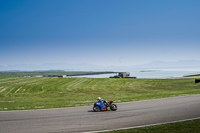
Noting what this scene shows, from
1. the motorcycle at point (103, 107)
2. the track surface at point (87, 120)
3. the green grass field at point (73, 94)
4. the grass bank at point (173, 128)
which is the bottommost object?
the green grass field at point (73, 94)

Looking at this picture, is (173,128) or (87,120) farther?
(87,120)

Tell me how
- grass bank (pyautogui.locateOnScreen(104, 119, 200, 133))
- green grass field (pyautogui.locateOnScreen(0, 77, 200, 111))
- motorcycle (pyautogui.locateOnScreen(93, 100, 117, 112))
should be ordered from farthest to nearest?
green grass field (pyautogui.locateOnScreen(0, 77, 200, 111)), motorcycle (pyautogui.locateOnScreen(93, 100, 117, 112)), grass bank (pyautogui.locateOnScreen(104, 119, 200, 133))

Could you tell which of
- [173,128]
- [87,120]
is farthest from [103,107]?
[173,128]

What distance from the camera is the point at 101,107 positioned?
16.8m

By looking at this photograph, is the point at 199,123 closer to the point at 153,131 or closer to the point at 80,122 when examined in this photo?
the point at 153,131

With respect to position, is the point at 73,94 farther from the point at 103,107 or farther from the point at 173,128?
the point at 173,128

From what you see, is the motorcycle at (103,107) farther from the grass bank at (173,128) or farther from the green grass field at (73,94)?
the grass bank at (173,128)

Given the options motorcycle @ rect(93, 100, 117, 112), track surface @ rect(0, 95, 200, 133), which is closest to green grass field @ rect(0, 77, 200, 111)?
motorcycle @ rect(93, 100, 117, 112)

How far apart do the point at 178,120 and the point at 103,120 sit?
469cm

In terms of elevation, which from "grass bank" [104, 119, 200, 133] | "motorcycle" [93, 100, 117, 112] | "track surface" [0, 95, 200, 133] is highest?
"motorcycle" [93, 100, 117, 112]

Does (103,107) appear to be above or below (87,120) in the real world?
above

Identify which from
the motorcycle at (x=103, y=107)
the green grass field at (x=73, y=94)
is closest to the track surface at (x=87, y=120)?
the motorcycle at (x=103, y=107)

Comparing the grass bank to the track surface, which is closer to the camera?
the grass bank

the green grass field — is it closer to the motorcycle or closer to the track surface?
the motorcycle
